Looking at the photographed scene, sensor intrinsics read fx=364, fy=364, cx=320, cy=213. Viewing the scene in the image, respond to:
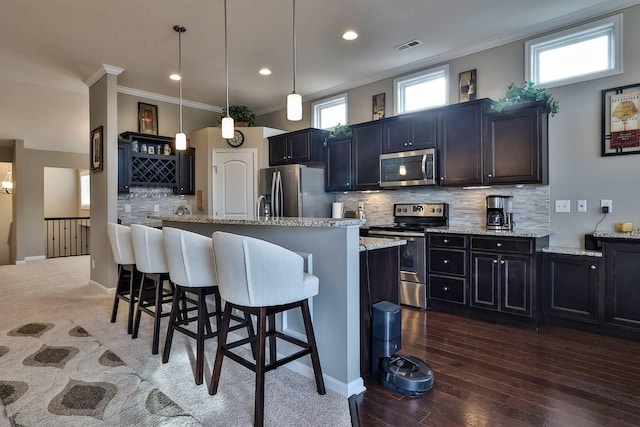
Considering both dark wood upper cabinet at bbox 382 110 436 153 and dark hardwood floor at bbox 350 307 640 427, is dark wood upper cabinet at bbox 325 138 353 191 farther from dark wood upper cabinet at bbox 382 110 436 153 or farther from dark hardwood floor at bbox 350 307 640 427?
dark hardwood floor at bbox 350 307 640 427

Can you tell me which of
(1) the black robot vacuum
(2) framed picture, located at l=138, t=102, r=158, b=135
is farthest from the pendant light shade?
(2) framed picture, located at l=138, t=102, r=158, b=135

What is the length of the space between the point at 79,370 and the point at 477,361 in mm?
2824

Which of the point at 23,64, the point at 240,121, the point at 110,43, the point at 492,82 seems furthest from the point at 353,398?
the point at 23,64

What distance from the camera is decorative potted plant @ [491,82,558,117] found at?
11.4 feet

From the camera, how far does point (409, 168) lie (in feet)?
14.5

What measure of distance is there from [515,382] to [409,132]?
2951 mm

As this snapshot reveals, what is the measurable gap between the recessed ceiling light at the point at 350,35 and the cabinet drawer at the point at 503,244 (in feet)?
8.10

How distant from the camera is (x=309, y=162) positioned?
5383mm

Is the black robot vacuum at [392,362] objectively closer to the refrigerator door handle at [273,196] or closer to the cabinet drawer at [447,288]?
the cabinet drawer at [447,288]

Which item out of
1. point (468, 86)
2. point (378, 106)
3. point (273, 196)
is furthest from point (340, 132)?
point (468, 86)

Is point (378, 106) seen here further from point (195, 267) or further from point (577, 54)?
point (195, 267)

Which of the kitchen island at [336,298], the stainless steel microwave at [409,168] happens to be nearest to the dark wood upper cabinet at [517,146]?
the stainless steel microwave at [409,168]

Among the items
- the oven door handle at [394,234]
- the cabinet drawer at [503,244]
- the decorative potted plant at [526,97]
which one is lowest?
the cabinet drawer at [503,244]

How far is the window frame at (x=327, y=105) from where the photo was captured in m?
5.54
